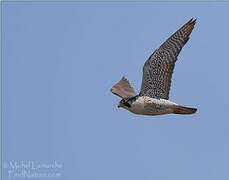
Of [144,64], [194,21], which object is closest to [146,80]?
[144,64]

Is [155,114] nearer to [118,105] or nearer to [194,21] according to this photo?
[118,105]

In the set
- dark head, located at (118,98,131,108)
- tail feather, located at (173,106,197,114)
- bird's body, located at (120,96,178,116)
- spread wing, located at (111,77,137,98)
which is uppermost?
spread wing, located at (111,77,137,98)

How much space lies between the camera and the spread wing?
1016cm

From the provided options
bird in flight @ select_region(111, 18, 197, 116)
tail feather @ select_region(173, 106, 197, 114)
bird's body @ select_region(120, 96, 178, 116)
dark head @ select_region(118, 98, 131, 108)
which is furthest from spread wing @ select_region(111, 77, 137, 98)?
tail feather @ select_region(173, 106, 197, 114)

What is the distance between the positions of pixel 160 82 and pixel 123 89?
6.97ft

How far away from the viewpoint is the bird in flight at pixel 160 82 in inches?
326

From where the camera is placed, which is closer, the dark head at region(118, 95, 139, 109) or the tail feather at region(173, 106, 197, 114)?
the tail feather at region(173, 106, 197, 114)

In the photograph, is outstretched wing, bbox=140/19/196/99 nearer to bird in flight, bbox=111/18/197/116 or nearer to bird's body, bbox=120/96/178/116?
bird in flight, bbox=111/18/197/116

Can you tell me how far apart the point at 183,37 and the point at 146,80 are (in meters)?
1.32

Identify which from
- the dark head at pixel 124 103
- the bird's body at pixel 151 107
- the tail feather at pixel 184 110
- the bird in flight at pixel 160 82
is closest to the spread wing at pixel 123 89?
the bird in flight at pixel 160 82

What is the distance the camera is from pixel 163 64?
866cm

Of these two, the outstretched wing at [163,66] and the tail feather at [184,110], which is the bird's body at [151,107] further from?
the outstretched wing at [163,66]

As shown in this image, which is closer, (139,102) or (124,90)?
(139,102)

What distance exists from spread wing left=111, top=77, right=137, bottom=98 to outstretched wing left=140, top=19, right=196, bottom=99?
136cm
